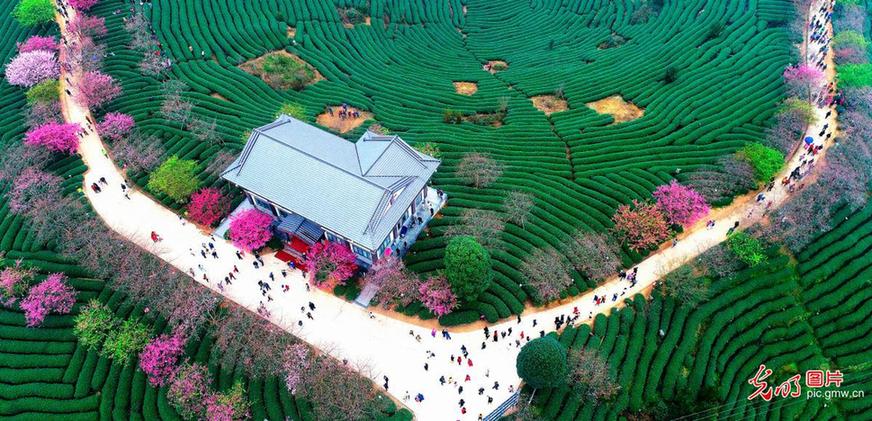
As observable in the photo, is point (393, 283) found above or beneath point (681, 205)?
beneath

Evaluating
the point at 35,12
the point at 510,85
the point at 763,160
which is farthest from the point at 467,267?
the point at 35,12

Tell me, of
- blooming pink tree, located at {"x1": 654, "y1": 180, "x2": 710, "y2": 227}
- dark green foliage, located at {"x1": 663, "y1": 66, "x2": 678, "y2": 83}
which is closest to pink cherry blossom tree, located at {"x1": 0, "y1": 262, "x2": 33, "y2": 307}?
blooming pink tree, located at {"x1": 654, "y1": 180, "x2": 710, "y2": 227}

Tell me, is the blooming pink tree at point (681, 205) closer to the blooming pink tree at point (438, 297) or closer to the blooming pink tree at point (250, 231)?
the blooming pink tree at point (438, 297)

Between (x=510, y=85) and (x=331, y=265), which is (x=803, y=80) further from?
(x=331, y=265)

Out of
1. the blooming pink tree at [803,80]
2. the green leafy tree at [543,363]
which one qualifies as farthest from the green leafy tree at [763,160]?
the green leafy tree at [543,363]

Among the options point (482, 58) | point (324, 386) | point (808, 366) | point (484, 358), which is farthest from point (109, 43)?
point (808, 366)

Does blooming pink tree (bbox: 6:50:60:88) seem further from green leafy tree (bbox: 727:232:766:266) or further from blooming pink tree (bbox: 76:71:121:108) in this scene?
green leafy tree (bbox: 727:232:766:266)
